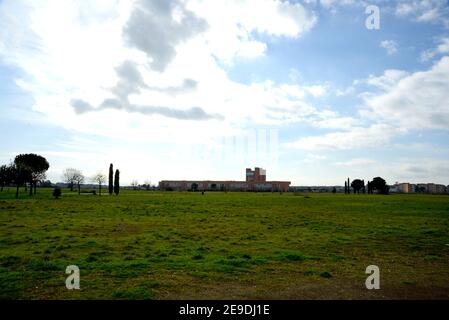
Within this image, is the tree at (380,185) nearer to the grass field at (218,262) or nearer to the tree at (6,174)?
the tree at (6,174)

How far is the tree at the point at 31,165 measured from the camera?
7300cm

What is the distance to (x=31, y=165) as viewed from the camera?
7531 centimetres

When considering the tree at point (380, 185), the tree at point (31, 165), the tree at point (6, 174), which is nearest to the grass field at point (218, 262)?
the tree at point (31, 165)

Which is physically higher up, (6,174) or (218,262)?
(6,174)

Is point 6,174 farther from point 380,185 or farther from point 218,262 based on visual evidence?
point 380,185

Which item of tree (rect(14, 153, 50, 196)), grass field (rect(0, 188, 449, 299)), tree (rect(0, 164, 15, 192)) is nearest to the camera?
grass field (rect(0, 188, 449, 299))

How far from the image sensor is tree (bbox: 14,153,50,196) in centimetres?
7300

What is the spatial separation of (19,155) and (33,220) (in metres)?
61.8

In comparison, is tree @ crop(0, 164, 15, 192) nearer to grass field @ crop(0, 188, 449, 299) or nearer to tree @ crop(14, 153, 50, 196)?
tree @ crop(14, 153, 50, 196)

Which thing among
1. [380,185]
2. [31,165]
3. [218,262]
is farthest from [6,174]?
[380,185]

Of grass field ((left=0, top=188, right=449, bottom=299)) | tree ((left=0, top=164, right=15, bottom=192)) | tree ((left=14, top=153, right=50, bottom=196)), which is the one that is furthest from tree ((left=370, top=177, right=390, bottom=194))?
grass field ((left=0, top=188, right=449, bottom=299))

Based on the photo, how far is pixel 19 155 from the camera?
78.1 m
